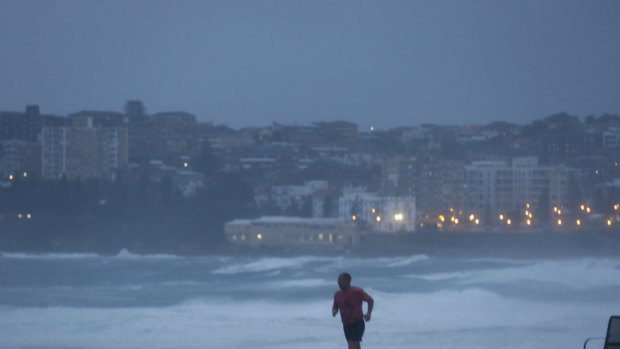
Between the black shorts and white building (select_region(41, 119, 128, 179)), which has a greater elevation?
white building (select_region(41, 119, 128, 179))

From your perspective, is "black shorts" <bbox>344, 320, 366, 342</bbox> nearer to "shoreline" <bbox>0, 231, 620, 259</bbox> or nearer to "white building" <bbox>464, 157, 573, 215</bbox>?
"shoreline" <bbox>0, 231, 620, 259</bbox>

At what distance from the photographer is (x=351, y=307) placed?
7.36 meters

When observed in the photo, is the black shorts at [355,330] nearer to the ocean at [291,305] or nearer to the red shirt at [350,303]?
the red shirt at [350,303]

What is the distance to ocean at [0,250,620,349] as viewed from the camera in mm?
14797

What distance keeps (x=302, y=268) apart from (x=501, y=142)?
101ft

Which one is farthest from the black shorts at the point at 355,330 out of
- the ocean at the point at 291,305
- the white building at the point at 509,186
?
the white building at the point at 509,186

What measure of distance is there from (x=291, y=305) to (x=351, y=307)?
1390 centimetres

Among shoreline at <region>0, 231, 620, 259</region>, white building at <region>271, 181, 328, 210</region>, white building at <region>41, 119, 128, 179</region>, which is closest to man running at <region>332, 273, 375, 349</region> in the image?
shoreline at <region>0, 231, 620, 259</region>

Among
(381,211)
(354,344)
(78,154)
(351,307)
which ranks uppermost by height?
(78,154)

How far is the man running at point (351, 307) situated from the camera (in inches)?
287

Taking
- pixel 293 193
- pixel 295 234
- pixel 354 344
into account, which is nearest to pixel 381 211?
pixel 295 234

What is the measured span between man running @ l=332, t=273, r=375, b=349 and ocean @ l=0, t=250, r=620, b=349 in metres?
6.08

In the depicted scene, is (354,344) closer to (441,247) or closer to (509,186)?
(441,247)

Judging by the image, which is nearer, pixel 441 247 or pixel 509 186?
pixel 441 247
